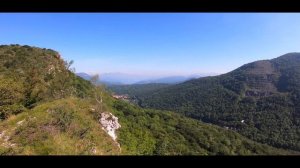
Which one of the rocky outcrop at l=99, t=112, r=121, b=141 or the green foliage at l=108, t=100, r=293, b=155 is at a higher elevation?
the rocky outcrop at l=99, t=112, r=121, b=141

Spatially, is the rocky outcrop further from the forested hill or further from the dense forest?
the forested hill

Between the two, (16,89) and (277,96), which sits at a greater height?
(16,89)

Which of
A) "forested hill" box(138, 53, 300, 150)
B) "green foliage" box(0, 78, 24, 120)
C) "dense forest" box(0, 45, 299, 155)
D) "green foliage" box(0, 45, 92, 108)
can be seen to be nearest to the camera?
"dense forest" box(0, 45, 299, 155)

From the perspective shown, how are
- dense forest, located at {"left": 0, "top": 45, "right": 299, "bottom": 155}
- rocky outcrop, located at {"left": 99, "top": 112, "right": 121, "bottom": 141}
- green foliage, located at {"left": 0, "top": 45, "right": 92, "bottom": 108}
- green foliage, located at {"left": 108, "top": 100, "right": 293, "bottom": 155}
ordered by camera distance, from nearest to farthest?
dense forest, located at {"left": 0, "top": 45, "right": 299, "bottom": 155} < green foliage, located at {"left": 0, "top": 45, "right": 92, "bottom": 108} < rocky outcrop, located at {"left": 99, "top": 112, "right": 121, "bottom": 141} < green foliage, located at {"left": 108, "top": 100, "right": 293, "bottom": 155}

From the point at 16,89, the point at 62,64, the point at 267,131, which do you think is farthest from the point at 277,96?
the point at 16,89

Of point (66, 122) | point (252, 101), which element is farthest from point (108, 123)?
point (252, 101)

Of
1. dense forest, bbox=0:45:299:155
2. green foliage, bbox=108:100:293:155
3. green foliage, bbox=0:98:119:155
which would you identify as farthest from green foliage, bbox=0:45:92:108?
green foliage, bbox=108:100:293:155

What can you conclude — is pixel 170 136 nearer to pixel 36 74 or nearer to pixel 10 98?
pixel 36 74
